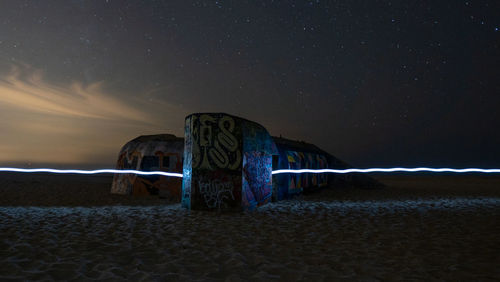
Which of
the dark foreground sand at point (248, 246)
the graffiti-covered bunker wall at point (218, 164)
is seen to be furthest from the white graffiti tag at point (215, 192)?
the dark foreground sand at point (248, 246)

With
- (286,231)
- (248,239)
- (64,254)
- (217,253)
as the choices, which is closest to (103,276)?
(64,254)

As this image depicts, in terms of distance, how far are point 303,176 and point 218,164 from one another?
802 cm

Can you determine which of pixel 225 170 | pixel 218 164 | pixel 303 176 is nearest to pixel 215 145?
pixel 218 164

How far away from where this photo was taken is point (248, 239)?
698cm

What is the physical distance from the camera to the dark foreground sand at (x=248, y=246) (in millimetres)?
4691

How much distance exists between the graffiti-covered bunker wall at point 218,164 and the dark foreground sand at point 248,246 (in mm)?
1091

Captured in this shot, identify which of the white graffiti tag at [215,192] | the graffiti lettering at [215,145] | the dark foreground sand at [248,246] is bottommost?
the dark foreground sand at [248,246]

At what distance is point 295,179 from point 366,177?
455 inches

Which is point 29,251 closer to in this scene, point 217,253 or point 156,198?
point 217,253

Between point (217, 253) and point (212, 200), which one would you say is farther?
point (212, 200)

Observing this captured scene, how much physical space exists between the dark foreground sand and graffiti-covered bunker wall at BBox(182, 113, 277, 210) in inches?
42.9

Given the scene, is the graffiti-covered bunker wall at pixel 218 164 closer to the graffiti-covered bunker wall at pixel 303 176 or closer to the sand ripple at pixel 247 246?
the sand ripple at pixel 247 246

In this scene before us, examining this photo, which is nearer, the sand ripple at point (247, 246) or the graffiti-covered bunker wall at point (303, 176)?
the sand ripple at point (247, 246)

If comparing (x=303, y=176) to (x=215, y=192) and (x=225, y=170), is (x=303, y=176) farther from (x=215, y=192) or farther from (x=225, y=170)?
(x=215, y=192)
